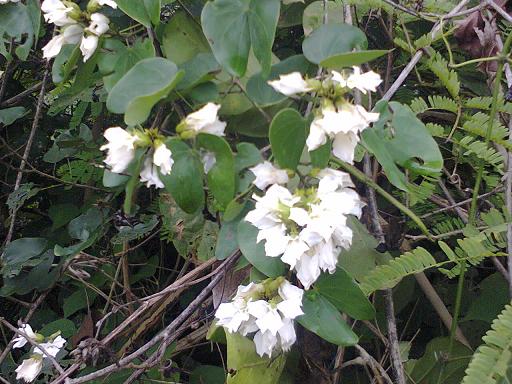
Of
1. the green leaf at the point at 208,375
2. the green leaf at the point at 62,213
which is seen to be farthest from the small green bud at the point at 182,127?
the green leaf at the point at 62,213

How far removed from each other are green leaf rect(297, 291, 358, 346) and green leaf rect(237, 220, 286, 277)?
0.19ft

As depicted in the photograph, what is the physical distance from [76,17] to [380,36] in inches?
25.0

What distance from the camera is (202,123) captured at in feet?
2.01

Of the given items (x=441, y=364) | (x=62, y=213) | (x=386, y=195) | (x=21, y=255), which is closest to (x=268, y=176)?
(x=386, y=195)

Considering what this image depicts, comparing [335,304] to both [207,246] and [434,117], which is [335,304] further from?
[434,117]

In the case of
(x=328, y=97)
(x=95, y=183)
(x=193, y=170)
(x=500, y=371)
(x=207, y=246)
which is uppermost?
(x=328, y=97)

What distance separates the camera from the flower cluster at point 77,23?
0.74 m

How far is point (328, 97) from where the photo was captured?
598mm

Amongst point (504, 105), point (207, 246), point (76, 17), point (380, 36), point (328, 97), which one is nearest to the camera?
point (328, 97)

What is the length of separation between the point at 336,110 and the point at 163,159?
182 millimetres

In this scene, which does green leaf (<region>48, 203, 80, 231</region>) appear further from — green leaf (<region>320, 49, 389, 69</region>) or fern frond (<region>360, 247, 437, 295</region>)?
green leaf (<region>320, 49, 389, 69</region>)

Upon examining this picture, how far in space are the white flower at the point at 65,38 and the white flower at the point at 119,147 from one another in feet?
0.73

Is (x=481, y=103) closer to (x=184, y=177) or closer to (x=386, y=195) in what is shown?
(x=386, y=195)

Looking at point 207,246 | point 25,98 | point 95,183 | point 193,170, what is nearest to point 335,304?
point 193,170
